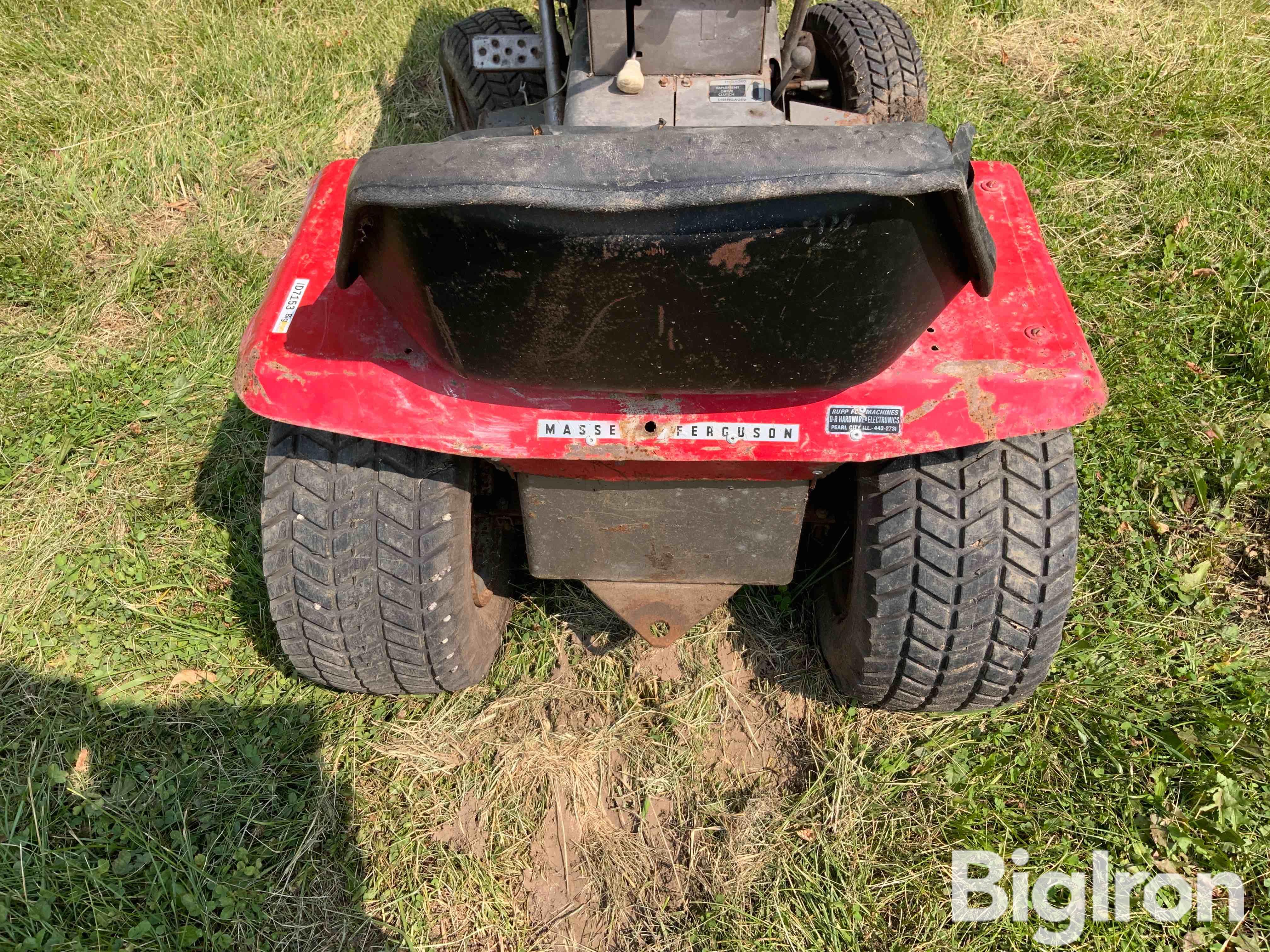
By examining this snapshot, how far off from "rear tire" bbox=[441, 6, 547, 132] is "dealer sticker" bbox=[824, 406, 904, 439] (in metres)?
2.63

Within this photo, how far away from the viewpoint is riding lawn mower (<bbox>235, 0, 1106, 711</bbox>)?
4.20ft

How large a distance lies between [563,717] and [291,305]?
134cm

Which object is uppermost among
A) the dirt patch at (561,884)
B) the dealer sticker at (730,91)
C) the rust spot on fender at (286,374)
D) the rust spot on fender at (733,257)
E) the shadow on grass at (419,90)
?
the rust spot on fender at (733,257)

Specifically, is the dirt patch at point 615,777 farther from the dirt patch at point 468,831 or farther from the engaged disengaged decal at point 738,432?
the engaged disengaged decal at point 738,432

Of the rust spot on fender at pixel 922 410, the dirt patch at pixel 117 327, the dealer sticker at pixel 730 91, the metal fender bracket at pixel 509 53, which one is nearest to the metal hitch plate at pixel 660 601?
the rust spot on fender at pixel 922 410

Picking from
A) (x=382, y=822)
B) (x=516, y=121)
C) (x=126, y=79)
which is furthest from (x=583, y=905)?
(x=126, y=79)

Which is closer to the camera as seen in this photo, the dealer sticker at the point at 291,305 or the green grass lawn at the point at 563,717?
the dealer sticker at the point at 291,305

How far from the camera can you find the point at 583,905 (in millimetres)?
2270

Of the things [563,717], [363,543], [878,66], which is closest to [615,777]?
[563,717]

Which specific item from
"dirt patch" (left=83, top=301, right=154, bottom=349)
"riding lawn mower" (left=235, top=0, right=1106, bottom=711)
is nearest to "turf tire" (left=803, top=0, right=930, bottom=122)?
"riding lawn mower" (left=235, top=0, right=1106, bottom=711)

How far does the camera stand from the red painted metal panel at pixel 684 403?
1.77 metres

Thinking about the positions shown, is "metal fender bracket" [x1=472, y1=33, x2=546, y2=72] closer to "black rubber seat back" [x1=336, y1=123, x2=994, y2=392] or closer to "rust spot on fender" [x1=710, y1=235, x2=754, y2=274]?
"black rubber seat back" [x1=336, y1=123, x2=994, y2=392]

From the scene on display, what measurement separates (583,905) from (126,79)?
14.9 ft

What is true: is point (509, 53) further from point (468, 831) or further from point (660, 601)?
point (468, 831)
